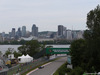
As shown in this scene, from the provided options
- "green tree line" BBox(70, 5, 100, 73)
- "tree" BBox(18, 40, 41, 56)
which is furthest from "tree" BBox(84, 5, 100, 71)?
"tree" BBox(18, 40, 41, 56)

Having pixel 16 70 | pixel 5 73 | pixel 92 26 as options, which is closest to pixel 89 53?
pixel 92 26

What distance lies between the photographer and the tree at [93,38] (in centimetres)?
2051

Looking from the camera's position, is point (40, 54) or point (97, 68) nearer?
point (97, 68)

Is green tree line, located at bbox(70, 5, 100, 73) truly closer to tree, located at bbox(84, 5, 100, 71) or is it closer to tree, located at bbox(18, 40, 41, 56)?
tree, located at bbox(84, 5, 100, 71)

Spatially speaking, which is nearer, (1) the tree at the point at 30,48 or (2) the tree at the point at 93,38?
(2) the tree at the point at 93,38

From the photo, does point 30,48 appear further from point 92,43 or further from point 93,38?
point 92,43

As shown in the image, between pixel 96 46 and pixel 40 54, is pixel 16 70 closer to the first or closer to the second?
pixel 96 46

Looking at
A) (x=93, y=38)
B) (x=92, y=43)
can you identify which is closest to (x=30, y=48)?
(x=93, y=38)

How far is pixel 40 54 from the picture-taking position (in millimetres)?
38000

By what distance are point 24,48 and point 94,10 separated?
80.4 ft

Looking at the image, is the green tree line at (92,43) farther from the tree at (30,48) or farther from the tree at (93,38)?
the tree at (30,48)

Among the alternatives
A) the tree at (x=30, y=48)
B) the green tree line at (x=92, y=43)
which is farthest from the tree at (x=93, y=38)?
the tree at (x=30, y=48)

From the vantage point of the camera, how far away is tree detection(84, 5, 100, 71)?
67.3 feet

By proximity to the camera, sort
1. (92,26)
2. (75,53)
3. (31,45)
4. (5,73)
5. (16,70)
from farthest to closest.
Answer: (31,45) → (75,53) → (92,26) → (16,70) → (5,73)
